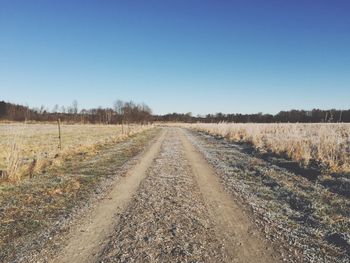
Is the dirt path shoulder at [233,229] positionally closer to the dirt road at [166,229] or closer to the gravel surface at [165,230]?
the dirt road at [166,229]

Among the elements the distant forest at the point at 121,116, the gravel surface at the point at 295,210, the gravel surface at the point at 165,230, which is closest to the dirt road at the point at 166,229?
the gravel surface at the point at 165,230

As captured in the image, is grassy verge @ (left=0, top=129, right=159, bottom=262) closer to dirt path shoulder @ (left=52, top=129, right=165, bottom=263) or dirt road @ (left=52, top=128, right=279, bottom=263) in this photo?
dirt path shoulder @ (left=52, top=129, right=165, bottom=263)

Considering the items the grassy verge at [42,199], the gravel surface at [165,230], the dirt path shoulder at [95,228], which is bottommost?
the grassy verge at [42,199]

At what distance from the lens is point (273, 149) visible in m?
20.0

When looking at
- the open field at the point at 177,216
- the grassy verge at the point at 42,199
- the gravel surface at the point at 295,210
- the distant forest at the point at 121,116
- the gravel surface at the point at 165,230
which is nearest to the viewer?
the gravel surface at the point at 165,230

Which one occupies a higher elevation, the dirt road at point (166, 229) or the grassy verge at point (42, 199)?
the dirt road at point (166, 229)

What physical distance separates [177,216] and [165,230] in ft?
3.14

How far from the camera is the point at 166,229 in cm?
659

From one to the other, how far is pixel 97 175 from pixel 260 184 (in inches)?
242

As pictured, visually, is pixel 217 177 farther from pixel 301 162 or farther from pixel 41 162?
pixel 41 162

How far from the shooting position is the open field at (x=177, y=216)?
555cm

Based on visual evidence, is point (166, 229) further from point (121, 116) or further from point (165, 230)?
→ point (121, 116)

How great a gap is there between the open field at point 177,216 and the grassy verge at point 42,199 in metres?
0.03

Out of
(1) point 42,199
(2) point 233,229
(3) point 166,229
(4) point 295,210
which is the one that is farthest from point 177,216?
(1) point 42,199
